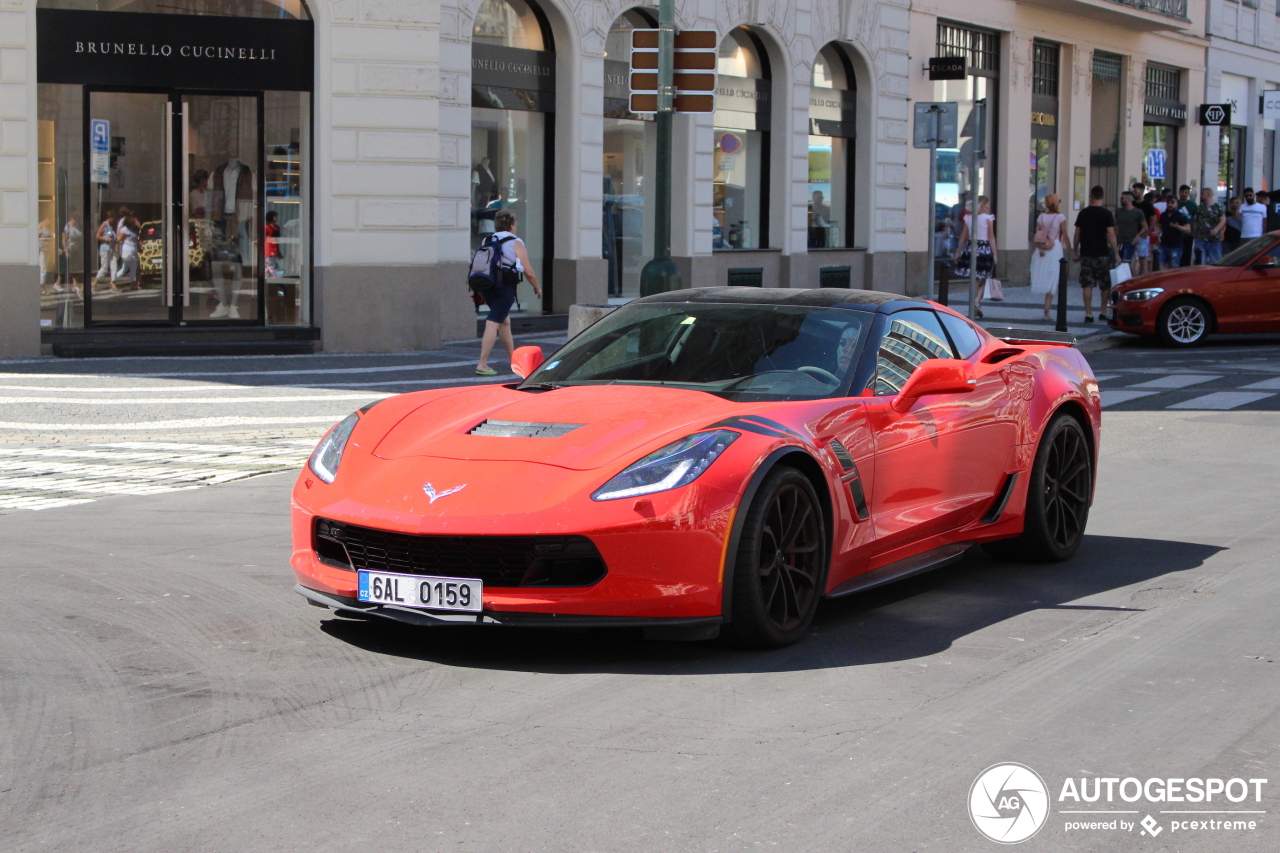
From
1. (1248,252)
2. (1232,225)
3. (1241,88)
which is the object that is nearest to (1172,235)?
(1232,225)

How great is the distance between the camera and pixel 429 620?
18.0ft

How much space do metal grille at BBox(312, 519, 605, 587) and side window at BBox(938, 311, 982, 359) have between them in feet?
8.95

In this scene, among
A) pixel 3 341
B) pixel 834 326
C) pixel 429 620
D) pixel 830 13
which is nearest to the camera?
pixel 429 620

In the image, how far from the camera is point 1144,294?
21.8 m

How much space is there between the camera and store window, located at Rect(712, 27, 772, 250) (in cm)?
2586

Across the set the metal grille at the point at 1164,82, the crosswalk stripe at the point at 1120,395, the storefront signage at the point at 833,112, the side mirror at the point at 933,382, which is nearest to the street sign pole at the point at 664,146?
the crosswalk stripe at the point at 1120,395

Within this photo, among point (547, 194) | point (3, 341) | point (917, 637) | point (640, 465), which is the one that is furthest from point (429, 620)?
point (547, 194)

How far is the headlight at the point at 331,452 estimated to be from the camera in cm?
604

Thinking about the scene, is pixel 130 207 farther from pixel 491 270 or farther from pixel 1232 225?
pixel 1232 225

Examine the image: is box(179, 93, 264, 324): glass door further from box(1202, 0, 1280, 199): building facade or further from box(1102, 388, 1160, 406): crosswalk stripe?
box(1202, 0, 1280, 199): building facade

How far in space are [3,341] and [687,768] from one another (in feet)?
47.7

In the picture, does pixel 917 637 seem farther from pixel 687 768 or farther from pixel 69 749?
pixel 69 749

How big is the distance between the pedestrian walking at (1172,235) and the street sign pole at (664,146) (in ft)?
57.2

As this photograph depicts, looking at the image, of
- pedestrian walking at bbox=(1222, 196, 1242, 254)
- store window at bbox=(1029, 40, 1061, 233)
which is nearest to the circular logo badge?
pedestrian walking at bbox=(1222, 196, 1242, 254)
